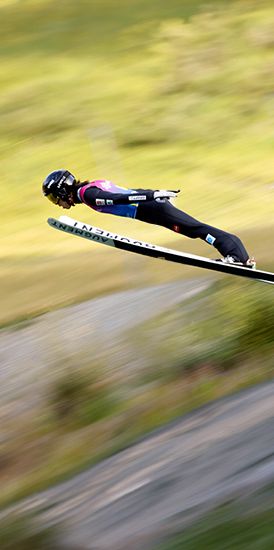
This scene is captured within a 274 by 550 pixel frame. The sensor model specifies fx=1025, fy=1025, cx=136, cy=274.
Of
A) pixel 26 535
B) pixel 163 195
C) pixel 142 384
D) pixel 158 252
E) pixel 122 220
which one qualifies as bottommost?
pixel 26 535

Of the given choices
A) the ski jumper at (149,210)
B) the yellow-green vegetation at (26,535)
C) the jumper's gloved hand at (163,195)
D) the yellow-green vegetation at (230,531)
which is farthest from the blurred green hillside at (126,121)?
the yellow-green vegetation at (230,531)

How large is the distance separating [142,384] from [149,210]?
80.8 inches

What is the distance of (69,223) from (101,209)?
578 mm

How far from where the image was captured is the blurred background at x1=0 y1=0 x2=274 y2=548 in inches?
461

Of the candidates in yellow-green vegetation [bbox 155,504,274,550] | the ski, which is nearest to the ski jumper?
the ski

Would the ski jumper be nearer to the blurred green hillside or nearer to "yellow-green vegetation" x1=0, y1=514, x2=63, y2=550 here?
the blurred green hillside

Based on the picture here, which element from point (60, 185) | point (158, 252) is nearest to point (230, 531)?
point (158, 252)

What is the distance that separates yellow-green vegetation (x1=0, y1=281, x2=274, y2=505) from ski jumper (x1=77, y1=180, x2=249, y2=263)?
4.12 ft

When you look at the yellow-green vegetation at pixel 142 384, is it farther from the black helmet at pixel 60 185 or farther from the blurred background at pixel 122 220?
the black helmet at pixel 60 185

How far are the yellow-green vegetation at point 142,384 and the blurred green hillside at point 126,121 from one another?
5.48ft

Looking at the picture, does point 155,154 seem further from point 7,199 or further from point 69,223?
point 69,223

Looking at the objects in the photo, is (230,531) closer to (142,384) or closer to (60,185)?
(142,384)

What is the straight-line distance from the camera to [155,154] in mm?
19422

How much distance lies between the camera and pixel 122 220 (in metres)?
18.2
